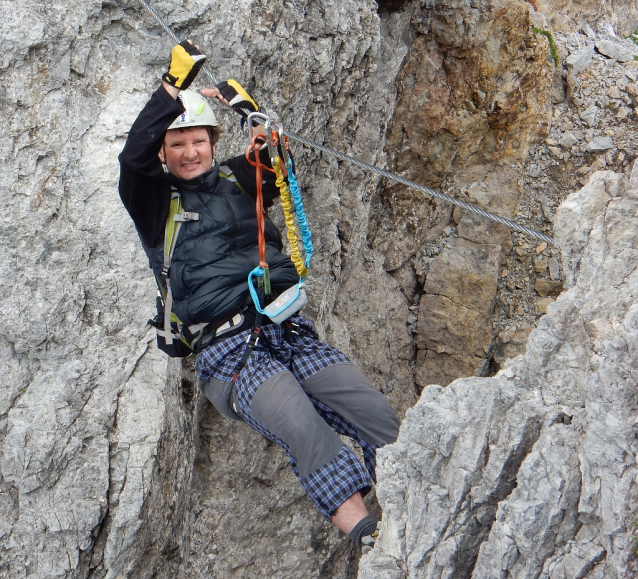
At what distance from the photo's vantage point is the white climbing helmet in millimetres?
5234

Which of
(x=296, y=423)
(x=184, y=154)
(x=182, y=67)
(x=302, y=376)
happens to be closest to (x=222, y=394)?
(x=302, y=376)

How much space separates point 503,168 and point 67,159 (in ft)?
18.3

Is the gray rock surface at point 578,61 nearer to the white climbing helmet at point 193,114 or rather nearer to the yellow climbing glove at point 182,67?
the white climbing helmet at point 193,114

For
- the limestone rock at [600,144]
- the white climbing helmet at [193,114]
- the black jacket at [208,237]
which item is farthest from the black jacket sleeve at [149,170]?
the limestone rock at [600,144]

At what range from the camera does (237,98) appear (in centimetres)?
512

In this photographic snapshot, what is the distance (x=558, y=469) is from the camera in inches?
148

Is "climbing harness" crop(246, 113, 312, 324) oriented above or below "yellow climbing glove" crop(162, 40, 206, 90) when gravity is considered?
below

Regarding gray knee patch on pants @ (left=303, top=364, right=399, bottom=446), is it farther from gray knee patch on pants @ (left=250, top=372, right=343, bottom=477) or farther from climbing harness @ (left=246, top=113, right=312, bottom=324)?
climbing harness @ (left=246, top=113, right=312, bottom=324)

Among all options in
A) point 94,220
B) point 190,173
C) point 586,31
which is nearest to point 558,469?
point 190,173

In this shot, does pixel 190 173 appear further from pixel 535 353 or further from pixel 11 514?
pixel 11 514

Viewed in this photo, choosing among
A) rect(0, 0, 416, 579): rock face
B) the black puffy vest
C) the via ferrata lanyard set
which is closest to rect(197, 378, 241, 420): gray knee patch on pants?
the via ferrata lanyard set

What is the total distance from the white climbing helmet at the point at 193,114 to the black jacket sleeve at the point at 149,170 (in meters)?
0.47

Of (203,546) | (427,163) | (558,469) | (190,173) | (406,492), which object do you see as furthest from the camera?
(427,163)

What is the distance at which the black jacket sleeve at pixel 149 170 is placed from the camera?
4715mm
